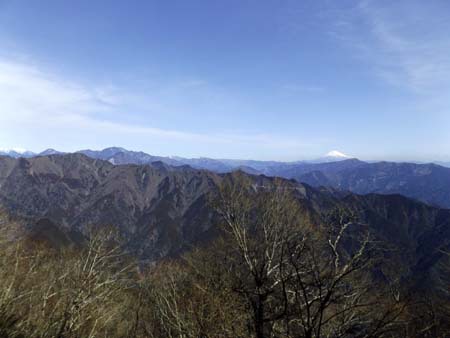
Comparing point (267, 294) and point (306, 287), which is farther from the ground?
point (306, 287)

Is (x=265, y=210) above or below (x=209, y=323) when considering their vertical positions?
above

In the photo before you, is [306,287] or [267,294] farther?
[267,294]

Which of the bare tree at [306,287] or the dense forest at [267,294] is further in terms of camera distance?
the dense forest at [267,294]

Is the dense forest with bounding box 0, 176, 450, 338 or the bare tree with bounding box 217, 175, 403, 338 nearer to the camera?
the bare tree with bounding box 217, 175, 403, 338

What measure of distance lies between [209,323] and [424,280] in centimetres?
21948

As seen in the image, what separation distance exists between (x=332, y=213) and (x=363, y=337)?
413 inches

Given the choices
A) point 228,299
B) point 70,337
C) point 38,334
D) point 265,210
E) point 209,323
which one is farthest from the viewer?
point 265,210

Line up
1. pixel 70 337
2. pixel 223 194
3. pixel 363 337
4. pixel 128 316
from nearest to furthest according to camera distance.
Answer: pixel 363 337 < pixel 70 337 < pixel 223 194 < pixel 128 316

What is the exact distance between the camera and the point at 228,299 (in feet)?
46.9

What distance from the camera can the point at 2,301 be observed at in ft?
53.0

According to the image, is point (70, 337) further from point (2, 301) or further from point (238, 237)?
point (238, 237)

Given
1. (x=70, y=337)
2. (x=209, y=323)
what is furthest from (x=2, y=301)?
(x=209, y=323)

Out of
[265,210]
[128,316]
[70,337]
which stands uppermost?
[265,210]

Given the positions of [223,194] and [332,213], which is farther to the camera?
[223,194]
